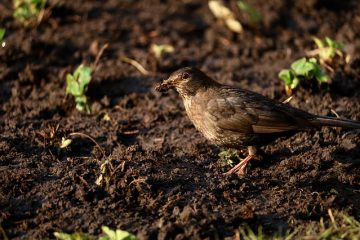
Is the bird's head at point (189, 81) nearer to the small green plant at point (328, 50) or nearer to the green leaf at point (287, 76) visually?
the green leaf at point (287, 76)

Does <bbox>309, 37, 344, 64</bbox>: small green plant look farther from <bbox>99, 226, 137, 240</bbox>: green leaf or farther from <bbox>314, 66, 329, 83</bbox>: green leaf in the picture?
<bbox>99, 226, 137, 240</bbox>: green leaf

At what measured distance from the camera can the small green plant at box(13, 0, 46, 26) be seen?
28.1ft

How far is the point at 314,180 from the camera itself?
19.9 ft

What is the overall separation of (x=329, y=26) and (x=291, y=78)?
2524 mm

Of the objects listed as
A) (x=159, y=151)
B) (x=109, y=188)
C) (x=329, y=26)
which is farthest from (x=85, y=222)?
(x=329, y=26)

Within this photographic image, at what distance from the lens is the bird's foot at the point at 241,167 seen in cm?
618

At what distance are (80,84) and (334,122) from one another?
286 centimetres

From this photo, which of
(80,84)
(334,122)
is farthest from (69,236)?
(334,122)

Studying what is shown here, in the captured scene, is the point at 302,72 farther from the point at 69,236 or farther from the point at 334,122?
the point at 69,236

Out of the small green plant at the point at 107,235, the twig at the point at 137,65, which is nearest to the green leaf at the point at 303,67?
the twig at the point at 137,65

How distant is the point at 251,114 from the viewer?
20.8ft

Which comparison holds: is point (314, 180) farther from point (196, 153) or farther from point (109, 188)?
point (109, 188)

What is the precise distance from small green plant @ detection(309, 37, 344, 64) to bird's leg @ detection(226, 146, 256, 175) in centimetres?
195

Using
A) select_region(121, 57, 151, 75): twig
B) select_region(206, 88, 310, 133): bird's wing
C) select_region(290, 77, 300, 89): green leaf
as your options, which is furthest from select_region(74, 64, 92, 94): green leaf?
select_region(290, 77, 300, 89): green leaf
